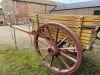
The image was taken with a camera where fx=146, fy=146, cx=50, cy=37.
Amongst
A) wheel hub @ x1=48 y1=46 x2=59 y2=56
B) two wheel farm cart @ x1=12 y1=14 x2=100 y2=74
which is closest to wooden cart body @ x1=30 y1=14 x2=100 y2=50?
two wheel farm cart @ x1=12 y1=14 x2=100 y2=74

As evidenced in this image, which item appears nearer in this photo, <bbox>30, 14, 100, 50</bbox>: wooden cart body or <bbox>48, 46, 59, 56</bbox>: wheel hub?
<bbox>30, 14, 100, 50</bbox>: wooden cart body

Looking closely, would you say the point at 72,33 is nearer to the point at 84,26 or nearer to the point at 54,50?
the point at 84,26

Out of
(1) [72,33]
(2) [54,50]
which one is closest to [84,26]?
(1) [72,33]

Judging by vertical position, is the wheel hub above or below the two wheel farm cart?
below

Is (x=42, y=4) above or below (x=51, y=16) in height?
above

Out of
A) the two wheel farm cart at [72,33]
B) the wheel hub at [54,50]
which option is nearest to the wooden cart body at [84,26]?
the two wheel farm cart at [72,33]

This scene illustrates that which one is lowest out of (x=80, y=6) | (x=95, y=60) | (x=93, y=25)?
(x=95, y=60)

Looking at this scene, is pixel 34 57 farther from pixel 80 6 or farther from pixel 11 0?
pixel 80 6

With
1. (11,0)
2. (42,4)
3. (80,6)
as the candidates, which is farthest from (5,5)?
(80,6)

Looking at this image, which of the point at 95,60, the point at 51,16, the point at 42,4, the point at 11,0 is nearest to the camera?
the point at 51,16

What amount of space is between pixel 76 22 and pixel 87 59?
6.38 feet

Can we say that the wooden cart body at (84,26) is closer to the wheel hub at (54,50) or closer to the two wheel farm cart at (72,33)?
the two wheel farm cart at (72,33)

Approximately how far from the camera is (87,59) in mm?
4441

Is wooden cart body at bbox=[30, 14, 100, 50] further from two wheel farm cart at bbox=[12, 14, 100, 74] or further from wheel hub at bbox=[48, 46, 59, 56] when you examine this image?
wheel hub at bbox=[48, 46, 59, 56]
